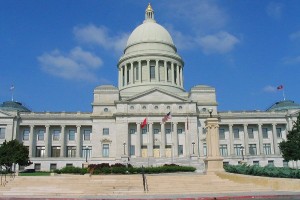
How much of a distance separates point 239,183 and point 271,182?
2848 millimetres

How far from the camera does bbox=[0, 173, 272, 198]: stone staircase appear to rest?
90.7ft

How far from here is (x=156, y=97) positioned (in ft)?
254

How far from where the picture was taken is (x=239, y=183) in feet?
97.8

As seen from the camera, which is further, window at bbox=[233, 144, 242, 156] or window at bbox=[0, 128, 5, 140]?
window at bbox=[233, 144, 242, 156]

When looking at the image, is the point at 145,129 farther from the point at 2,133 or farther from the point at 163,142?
the point at 2,133

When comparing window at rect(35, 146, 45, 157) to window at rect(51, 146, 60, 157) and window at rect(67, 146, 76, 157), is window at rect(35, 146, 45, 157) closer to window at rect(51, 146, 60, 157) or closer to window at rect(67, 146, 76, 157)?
window at rect(51, 146, 60, 157)

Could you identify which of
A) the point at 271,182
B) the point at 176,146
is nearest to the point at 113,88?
the point at 176,146

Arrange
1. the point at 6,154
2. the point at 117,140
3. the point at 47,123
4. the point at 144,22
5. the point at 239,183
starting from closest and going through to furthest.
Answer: the point at 239,183 → the point at 6,154 → the point at 117,140 → the point at 47,123 → the point at 144,22

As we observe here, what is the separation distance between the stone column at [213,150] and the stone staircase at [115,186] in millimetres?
2848

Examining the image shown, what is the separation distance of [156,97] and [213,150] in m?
41.7

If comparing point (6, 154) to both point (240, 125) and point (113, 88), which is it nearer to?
point (113, 88)

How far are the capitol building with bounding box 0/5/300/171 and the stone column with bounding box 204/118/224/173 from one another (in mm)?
31888

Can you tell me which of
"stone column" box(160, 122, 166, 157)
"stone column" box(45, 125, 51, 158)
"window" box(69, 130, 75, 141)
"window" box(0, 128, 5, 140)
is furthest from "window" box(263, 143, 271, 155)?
"window" box(0, 128, 5, 140)

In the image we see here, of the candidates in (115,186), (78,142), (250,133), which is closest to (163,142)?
(78,142)
